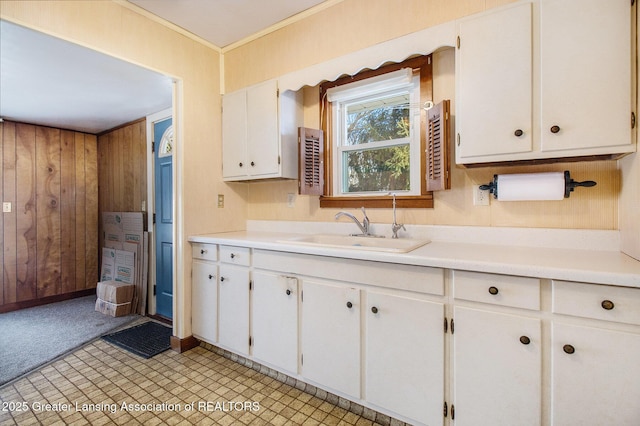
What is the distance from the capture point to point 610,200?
1.59m

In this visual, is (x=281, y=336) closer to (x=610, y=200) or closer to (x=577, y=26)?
(x=610, y=200)

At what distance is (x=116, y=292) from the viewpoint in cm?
335

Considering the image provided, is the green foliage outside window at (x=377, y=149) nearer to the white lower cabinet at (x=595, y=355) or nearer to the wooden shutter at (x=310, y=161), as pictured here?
the wooden shutter at (x=310, y=161)

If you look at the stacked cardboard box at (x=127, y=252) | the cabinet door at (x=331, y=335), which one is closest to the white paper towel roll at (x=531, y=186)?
the cabinet door at (x=331, y=335)

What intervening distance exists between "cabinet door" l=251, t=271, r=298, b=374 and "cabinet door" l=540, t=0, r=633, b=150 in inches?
64.4

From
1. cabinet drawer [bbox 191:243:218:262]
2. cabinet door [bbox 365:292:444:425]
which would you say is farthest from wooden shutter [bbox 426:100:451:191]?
cabinet drawer [bbox 191:243:218:262]

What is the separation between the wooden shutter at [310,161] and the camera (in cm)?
237

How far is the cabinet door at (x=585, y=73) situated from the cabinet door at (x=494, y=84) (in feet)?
0.24

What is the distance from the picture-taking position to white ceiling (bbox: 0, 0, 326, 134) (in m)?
2.15

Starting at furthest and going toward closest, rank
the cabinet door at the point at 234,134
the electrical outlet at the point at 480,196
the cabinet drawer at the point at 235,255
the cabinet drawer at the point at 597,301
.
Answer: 1. the cabinet door at the point at 234,134
2. the cabinet drawer at the point at 235,255
3. the electrical outlet at the point at 480,196
4. the cabinet drawer at the point at 597,301

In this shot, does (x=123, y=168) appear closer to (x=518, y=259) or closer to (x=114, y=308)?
(x=114, y=308)

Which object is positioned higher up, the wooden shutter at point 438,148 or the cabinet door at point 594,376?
the wooden shutter at point 438,148

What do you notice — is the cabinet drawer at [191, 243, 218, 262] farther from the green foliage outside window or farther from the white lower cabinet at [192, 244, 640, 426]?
the green foliage outside window

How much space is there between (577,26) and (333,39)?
1433 mm
